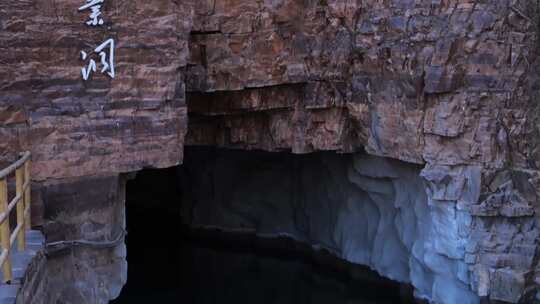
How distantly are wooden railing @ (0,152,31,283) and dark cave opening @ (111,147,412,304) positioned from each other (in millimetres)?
3979

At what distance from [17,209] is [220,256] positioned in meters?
6.54

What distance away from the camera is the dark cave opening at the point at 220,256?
9.45 metres

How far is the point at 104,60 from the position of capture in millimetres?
6270

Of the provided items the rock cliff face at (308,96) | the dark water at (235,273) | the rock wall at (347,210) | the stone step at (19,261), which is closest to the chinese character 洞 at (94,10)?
the rock cliff face at (308,96)

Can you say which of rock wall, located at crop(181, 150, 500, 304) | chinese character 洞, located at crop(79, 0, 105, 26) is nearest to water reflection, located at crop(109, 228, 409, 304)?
rock wall, located at crop(181, 150, 500, 304)

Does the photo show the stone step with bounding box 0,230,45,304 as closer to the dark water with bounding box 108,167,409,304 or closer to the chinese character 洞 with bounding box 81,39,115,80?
the chinese character 洞 with bounding box 81,39,115,80

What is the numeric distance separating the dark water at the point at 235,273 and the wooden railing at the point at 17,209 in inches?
155

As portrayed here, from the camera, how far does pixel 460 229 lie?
742 centimetres

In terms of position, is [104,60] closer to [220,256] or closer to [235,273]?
[235,273]

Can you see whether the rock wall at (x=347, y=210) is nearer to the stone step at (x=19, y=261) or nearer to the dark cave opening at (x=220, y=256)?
the dark cave opening at (x=220, y=256)

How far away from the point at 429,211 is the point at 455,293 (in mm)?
1084

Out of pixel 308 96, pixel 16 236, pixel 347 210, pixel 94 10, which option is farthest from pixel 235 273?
pixel 16 236

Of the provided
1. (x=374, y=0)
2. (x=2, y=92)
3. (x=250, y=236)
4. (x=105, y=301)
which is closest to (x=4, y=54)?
(x=2, y=92)

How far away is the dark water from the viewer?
934cm
